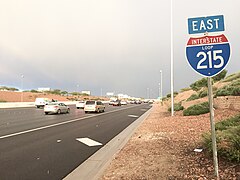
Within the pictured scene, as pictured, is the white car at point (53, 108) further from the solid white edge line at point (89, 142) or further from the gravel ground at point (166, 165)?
the gravel ground at point (166, 165)

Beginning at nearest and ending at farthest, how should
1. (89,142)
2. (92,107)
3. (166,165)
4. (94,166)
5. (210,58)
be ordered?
(210,58), (166,165), (94,166), (89,142), (92,107)

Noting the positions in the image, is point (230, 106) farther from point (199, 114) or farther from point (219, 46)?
point (219, 46)

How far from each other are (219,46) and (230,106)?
1385cm

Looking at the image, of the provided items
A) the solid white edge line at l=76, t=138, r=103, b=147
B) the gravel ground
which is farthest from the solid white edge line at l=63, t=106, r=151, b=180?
the solid white edge line at l=76, t=138, r=103, b=147

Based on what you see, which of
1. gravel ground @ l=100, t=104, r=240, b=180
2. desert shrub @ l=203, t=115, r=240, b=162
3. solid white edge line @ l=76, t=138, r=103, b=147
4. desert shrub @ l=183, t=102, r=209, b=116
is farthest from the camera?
desert shrub @ l=183, t=102, r=209, b=116

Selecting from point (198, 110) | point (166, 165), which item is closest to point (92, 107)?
point (198, 110)

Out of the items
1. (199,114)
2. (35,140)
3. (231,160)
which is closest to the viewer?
(231,160)

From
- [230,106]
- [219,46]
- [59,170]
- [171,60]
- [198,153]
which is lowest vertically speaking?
[59,170]

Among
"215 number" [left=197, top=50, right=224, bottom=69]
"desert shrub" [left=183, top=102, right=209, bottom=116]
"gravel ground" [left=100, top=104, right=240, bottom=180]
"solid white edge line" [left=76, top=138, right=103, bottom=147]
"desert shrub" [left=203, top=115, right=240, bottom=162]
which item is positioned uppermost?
"215 number" [left=197, top=50, right=224, bottom=69]

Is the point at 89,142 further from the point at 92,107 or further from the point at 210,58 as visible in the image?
the point at 92,107

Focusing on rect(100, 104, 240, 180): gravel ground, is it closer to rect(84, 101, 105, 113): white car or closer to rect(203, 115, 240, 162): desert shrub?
Result: rect(203, 115, 240, 162): desert shrub

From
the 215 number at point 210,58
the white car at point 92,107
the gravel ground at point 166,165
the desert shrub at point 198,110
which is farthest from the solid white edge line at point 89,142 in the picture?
the white car at point 92,107

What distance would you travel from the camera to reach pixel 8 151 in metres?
9.27

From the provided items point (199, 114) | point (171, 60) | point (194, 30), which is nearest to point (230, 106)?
point (199, 114)
